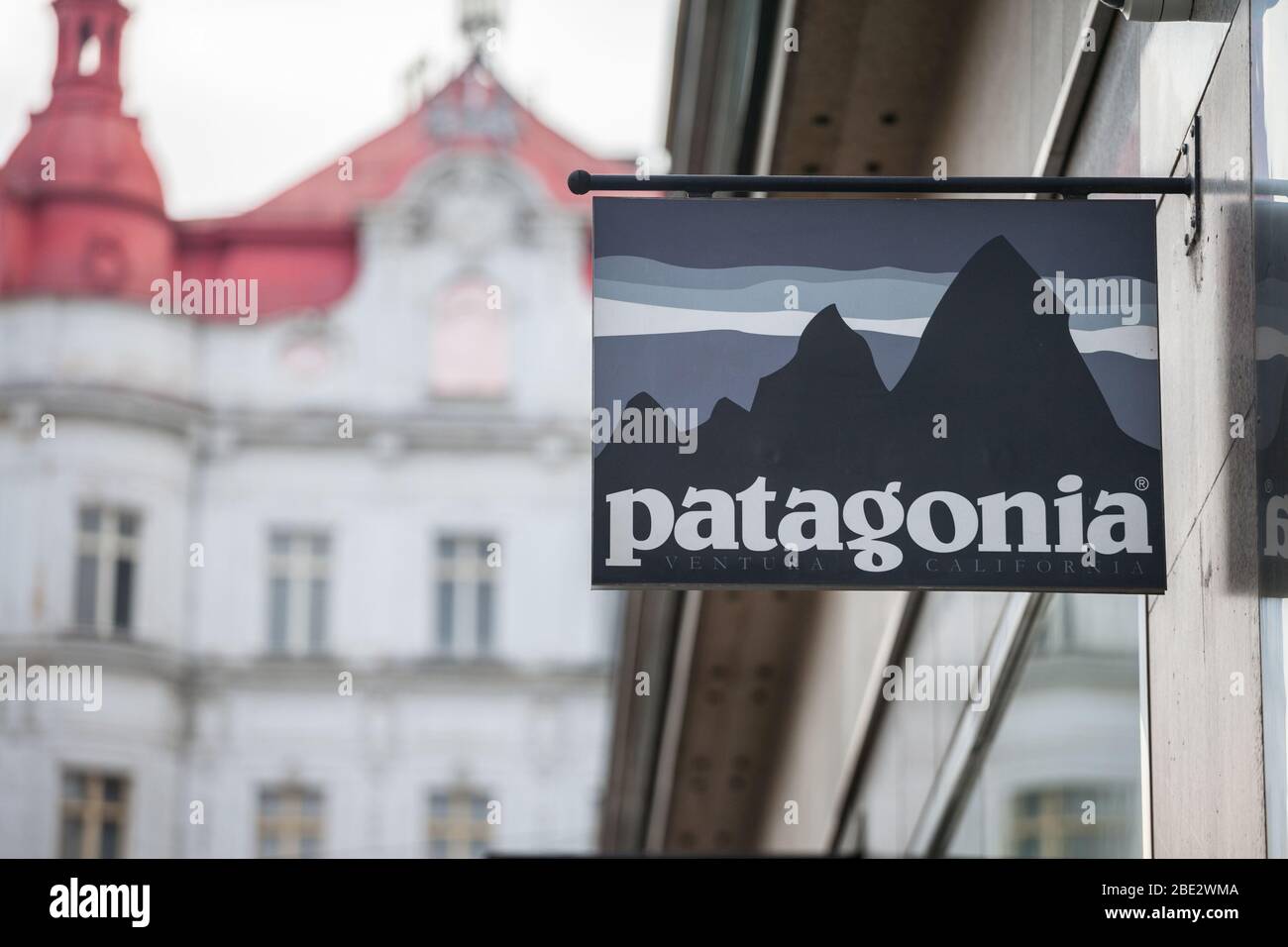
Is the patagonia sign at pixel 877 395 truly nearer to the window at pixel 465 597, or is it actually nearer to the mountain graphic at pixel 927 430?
the mountain graphic at pixel 927 430

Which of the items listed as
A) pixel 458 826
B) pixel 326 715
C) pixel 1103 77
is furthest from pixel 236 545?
pixel 1103 77

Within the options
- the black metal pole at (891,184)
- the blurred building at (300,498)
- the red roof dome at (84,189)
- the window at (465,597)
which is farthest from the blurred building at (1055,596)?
the red roof dome at (84,189)

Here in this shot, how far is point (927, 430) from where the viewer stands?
5.42 m

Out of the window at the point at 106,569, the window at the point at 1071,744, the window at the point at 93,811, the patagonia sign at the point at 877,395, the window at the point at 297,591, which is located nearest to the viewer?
the patagonia sign at the point at 877,395

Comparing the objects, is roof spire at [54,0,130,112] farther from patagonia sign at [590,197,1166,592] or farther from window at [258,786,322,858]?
patagonia sign at [590,197,1166,592]

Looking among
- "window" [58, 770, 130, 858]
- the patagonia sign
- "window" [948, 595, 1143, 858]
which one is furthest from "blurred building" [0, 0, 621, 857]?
the patagonia sign

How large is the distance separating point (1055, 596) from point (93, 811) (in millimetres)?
31721

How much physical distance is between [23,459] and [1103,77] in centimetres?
3428

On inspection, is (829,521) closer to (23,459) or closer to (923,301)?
(923,301)

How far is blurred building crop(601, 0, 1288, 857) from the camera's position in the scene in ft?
16.7

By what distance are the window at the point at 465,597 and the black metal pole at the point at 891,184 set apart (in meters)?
33.8

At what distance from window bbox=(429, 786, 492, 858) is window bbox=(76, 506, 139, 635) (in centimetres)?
620

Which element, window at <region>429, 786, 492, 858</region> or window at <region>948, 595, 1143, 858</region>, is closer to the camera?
window at <region>948, 595, 1143, 858</region>

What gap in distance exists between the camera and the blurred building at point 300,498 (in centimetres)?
3822
